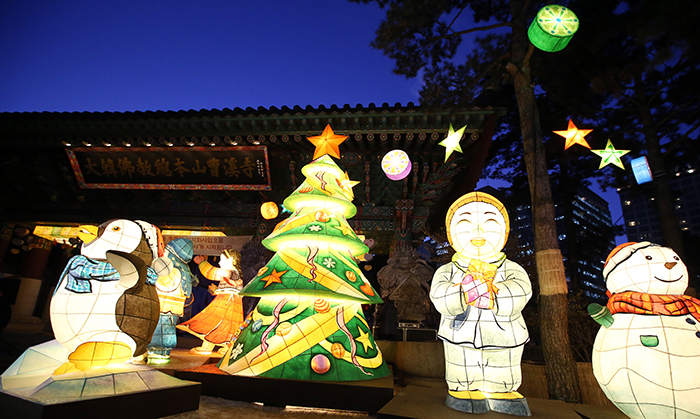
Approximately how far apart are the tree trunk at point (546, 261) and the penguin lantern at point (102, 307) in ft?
14.6

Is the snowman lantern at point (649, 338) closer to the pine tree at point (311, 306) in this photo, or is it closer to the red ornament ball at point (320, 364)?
the pine tree at point (311, 306)

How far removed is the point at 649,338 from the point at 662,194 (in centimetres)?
622

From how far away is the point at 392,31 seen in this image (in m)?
5.96

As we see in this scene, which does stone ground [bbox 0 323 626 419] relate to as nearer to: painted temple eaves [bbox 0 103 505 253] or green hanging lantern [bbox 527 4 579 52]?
green hanging lantern [bbox 527 4 579 52]

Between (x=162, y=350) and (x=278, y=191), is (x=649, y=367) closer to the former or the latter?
(x=162, y=350)

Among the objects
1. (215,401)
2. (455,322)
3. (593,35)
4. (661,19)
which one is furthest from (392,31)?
(215,401)

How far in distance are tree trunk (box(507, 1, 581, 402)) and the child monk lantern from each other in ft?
5.53

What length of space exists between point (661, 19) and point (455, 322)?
6.07 meters

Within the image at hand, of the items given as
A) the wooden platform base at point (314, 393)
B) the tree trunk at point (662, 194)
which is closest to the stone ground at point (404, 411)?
the wooden platform base at point (314, 393)

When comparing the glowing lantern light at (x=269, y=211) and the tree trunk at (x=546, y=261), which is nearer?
the tree trunk at (x=546, y=261)

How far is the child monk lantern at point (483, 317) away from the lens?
8.70 ft

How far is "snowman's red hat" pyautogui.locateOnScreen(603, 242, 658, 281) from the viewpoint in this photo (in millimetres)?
2766

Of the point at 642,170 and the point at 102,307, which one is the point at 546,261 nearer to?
the point at 642,170

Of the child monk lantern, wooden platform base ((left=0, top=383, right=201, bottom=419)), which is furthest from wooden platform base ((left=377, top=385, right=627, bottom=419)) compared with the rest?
wooden platform base ((left=0, top=383, right=201, bottom=419))
